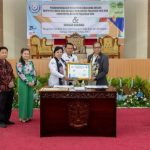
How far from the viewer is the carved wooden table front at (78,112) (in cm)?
555

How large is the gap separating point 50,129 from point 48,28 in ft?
21.4

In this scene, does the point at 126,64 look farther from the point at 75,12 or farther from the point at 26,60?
the point at 26,60

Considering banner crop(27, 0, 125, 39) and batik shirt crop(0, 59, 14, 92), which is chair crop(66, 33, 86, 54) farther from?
batik shirt crop(0, 59, 14, 92)

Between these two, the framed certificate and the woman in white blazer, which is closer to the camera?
the framed certificate

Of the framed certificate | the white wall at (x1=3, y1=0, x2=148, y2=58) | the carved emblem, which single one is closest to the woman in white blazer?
the framed certificate

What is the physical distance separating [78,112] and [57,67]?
1099mm

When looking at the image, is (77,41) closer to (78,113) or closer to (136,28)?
(136,28)

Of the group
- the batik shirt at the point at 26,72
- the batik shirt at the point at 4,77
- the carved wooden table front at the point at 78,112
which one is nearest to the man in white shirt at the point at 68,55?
the batik shirt at the point at 26,72

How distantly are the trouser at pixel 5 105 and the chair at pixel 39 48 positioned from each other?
5224 mm

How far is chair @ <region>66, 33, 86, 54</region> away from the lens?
11.6 meters

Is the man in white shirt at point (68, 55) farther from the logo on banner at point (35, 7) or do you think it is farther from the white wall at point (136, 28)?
the white wall at point (136, 28)

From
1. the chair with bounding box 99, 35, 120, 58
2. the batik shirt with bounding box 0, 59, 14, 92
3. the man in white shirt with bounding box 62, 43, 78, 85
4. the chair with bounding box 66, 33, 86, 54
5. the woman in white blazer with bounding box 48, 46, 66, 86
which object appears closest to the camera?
the batik shirt with bounding box 0, 59, 14, 92

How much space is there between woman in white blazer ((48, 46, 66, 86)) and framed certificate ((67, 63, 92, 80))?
0.36 meters

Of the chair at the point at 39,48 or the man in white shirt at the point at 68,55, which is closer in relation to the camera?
the man in white shirt at the point at 68,55
